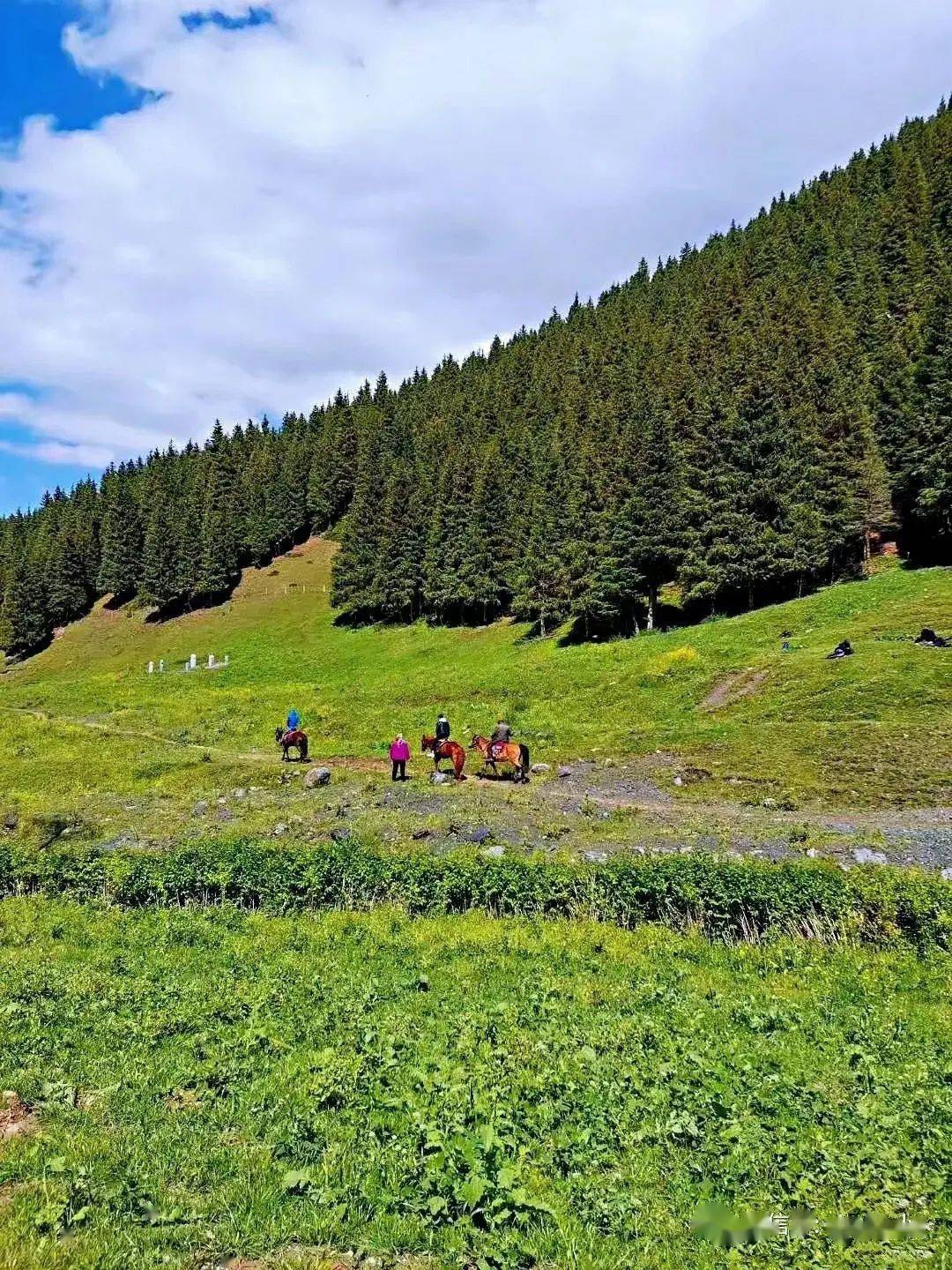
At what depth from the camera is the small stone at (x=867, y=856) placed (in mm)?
18250

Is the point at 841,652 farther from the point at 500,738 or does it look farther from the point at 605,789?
the point at 500,738

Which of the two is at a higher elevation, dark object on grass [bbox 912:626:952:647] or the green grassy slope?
dark object on grass [bbox 912:626:952:647]

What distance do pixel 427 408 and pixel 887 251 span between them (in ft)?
301

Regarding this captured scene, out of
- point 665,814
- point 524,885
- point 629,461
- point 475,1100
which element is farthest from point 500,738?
point 629,461

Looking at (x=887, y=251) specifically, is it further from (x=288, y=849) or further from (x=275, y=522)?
(x=288, y=849)

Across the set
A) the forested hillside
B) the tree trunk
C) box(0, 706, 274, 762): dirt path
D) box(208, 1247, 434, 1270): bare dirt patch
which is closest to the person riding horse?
box(0, 706, 274, 762): dirt path

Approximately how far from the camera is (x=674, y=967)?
14188 mm

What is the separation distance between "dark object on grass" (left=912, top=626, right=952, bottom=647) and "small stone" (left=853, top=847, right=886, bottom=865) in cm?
2165

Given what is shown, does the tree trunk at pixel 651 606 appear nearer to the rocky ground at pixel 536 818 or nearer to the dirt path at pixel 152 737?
the rocky ground at pixel 536 818

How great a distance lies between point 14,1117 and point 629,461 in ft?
246

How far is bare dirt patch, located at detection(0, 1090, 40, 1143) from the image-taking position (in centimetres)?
867

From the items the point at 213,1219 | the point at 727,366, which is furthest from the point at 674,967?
the point at 727,366

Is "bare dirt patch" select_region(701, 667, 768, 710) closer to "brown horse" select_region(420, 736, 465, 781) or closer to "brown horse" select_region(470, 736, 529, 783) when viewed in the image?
"brown horse" select_region(470, 736, 529, 783)

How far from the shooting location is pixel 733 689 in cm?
3931
